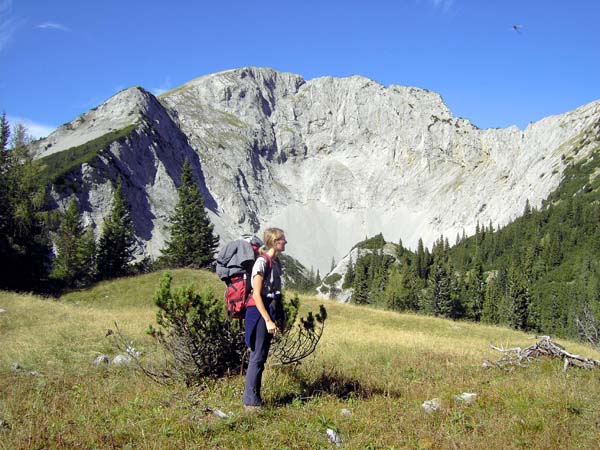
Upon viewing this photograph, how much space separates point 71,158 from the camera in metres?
123

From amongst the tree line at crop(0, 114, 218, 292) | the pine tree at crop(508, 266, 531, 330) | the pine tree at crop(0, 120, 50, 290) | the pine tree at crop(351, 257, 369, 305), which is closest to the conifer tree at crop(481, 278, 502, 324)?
the pine tree at crop(508, 266, 531, 330)

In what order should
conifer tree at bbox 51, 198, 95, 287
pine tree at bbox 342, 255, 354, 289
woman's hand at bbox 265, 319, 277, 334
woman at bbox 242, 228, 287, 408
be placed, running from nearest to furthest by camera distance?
woman's hand at bbox 265, 319, 277, 334 → woman at bbox 242, 228, 287, 408 → conifer tree at bbox 51, 198, 95, 287 → pine tree at bbox 342, 255, 354, 289

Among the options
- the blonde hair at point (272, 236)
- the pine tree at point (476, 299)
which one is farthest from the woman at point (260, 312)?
the pine tree at point (476, 299)

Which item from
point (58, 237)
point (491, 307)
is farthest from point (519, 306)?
point (58, 237)

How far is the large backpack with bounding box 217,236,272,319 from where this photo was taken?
7.18 metres

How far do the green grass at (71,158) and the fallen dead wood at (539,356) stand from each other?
107 m

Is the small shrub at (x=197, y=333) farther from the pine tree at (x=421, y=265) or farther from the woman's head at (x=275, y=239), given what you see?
the pine tree at (x=421, y=265)

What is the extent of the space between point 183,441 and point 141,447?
1.71 feet

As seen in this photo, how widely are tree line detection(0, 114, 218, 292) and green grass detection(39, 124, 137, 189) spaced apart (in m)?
53.3

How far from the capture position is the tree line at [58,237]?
36.2 m

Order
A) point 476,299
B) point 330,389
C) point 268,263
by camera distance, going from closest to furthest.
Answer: point 268,263, point 330,389, point 476,299

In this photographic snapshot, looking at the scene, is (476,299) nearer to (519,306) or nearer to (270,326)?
(519,306)

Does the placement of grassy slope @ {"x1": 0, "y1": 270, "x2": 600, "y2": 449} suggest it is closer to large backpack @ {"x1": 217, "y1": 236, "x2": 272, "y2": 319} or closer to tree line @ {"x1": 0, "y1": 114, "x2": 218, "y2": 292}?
large backpack @ {"x1": 217, "y1": 236, "x2": 272, "y2": 319}

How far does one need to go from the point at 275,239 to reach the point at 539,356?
9.05 meters
